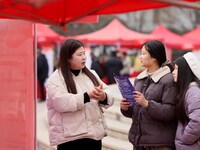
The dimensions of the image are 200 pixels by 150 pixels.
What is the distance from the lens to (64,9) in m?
5.22

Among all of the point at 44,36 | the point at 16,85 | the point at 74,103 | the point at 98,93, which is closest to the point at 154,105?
the point at 98,93

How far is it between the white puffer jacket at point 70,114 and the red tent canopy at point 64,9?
1.05m

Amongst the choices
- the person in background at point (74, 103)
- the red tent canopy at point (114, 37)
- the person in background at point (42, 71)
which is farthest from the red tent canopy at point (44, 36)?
the person in background at point (74, 103)

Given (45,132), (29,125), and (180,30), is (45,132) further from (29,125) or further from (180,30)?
(180,30)

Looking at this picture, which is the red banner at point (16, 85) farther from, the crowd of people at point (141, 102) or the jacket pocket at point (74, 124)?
the jacket pocket at point (74, 124)

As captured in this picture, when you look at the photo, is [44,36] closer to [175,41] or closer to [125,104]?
[175,41]

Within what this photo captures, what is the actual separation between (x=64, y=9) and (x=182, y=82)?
2.10 meters

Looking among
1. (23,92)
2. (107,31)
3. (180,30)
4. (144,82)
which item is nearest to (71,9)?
(23,92)

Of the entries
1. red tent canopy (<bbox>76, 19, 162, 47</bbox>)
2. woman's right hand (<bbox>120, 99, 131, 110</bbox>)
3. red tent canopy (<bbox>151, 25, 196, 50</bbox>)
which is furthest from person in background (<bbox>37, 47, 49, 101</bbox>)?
woman's right hand (<bbox>120, 99, 131, 110</bbox>)

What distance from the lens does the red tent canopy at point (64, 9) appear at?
15.5 ft

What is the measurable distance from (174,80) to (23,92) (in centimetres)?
169

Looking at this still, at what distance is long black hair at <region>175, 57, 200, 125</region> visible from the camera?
3.68 meters

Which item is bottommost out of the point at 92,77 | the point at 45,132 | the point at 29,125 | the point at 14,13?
the point at 45,132

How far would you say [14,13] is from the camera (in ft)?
16.2
